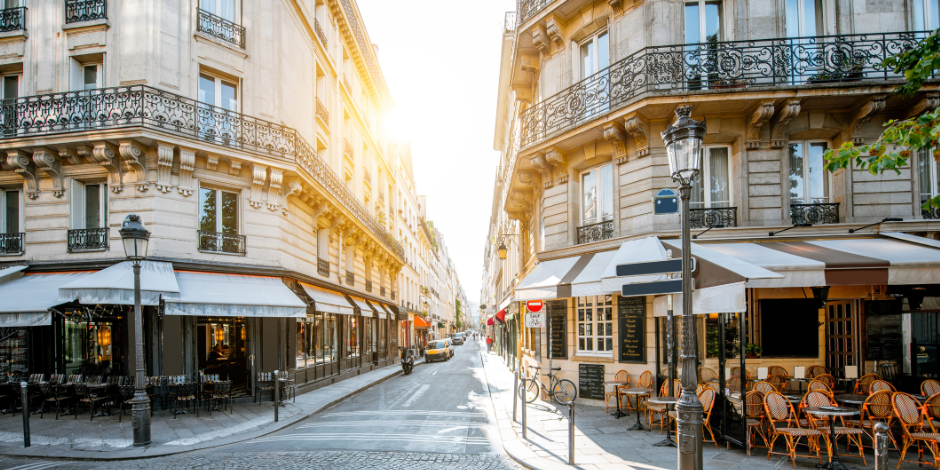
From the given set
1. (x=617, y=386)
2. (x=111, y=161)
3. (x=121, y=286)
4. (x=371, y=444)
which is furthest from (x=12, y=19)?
(x=617, y=386)

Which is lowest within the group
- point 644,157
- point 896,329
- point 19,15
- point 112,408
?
point 112,408

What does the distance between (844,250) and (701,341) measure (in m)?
3.17

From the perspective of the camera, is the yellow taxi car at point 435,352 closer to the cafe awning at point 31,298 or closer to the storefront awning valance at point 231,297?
the storefront awning valance at point 231,297

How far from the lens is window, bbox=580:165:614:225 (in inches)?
515

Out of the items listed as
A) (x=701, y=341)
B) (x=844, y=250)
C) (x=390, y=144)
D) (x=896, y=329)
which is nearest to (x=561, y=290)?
(x=701, y=341)

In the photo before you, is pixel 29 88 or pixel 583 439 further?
pixel 29 88

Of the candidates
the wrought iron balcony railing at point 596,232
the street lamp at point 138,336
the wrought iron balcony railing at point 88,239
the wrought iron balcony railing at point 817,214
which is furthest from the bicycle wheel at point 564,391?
the wrought iron balcony railing at point 88,239

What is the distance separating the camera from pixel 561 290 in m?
11.4

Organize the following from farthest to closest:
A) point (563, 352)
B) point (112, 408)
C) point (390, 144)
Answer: point (390, 144)
point (563, 352)
point (112, 408)

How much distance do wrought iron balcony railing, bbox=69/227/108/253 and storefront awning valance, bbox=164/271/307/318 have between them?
223 cm

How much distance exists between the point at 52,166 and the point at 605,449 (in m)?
15.2

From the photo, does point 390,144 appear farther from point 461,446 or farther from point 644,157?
point 461,446

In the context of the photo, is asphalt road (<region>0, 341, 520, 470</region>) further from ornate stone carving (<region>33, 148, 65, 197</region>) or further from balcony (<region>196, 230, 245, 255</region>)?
ornate stone carving (<region>33, 148, 65, 197</region>)

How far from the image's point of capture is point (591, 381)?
42.2 ft
